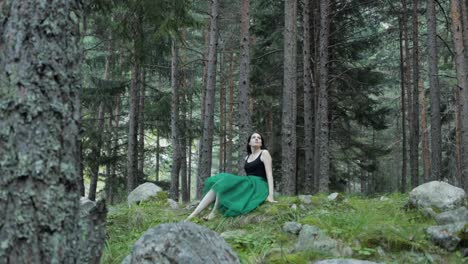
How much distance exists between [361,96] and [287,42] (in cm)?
674

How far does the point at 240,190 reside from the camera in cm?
759

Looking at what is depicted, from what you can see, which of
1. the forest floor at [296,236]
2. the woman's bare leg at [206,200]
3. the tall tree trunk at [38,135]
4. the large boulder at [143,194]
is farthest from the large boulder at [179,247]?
the large boulder at [143,194]

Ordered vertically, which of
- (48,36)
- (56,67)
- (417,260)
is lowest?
(417,260)

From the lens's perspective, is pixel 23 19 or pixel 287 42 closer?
pixel 23 19

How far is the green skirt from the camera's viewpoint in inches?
290

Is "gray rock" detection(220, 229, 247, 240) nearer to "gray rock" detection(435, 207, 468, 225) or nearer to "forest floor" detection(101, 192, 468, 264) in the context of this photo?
"forest floor" detection(101, 192, 468, 264)

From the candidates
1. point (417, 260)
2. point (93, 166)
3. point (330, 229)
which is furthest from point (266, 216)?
point (93, 166)

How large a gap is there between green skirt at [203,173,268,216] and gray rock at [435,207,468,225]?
2632 millimetres

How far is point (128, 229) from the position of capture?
22.1ft

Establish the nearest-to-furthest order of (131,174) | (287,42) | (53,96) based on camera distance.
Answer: (53,96) < (287,42) < (131,174)

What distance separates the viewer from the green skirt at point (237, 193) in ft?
24.1

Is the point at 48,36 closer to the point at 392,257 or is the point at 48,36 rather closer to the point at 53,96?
the point at 53,96

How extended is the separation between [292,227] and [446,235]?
185 centimetres

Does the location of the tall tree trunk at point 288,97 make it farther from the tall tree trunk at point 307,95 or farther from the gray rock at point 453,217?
the gray rock at point 453,217
